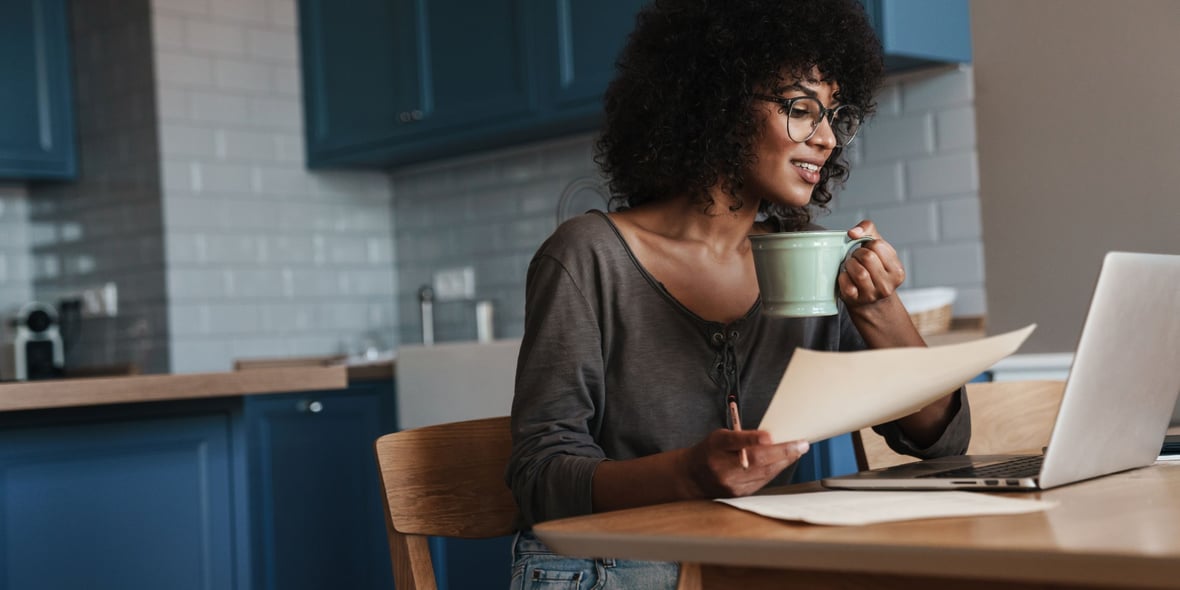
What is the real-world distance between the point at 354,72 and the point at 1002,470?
11.9ft

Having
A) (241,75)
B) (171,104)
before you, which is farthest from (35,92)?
Answer: (241,75)

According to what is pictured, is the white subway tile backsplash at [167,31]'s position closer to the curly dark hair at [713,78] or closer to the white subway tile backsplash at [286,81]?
the white subway tile backsplash at [286,81]

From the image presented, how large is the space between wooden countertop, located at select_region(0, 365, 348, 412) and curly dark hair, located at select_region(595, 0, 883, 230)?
921mm

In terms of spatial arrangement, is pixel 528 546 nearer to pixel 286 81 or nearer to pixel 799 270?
pixel 799 270

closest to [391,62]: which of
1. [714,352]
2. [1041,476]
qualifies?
[714,352]

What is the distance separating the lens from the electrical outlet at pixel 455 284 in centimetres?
450

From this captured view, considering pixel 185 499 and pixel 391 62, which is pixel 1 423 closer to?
pixel 185 499

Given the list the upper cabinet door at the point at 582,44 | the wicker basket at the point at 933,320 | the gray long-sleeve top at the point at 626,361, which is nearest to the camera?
the gray long-sleeve top at the point at 626,361

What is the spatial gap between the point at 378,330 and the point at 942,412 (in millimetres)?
3556

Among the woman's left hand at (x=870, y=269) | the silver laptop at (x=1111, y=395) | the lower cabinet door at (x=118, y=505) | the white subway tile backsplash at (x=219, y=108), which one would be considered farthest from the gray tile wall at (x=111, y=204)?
the silver laptop at (x=1111, y=395)

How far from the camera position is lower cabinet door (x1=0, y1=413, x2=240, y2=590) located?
2260mm

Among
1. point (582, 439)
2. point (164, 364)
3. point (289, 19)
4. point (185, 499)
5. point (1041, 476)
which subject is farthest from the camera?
point (289, 19)

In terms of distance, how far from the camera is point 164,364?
4.21m

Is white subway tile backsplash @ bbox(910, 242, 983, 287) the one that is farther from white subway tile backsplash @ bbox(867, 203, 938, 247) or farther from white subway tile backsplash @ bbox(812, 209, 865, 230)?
white subway tile backsplash @ bbox(812, 209, 865, 230)
